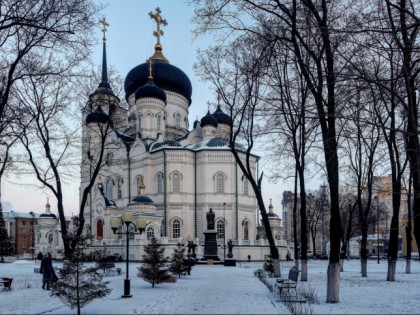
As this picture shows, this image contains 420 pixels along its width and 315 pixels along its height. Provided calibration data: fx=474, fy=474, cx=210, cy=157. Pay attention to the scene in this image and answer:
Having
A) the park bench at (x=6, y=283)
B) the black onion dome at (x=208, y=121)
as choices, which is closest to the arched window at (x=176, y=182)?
the black onion dome at (x=208, y=121)

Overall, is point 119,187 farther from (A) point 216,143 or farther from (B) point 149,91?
(A) point 216,143

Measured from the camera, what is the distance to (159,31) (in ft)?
182

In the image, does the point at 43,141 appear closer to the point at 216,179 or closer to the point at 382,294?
the point at 382,294

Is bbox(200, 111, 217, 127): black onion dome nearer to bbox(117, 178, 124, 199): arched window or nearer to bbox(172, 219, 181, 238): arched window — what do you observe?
bbox(117, 178, 124, 199): arched window

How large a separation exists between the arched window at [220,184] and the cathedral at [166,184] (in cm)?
10

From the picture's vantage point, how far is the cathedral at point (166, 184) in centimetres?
4303

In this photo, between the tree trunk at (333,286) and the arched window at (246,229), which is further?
the arched window at (246,229)

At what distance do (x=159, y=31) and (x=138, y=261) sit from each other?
95.8 feet

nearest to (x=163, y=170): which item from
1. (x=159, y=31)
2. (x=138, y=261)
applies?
(x=138, y=261)

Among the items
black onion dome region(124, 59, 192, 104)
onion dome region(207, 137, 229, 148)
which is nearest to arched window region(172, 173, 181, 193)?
onion dome region(207, 137, 229, 148)

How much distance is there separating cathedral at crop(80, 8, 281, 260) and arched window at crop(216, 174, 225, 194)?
95mm

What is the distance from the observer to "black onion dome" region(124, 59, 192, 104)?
52.0m

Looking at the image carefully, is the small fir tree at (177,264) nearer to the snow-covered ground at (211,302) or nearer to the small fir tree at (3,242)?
the snow-covered ground at (211,302)

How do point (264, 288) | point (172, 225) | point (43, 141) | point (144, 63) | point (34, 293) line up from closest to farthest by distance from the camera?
point (34, 293), point (264, 288), point (43, 141), point (172, 225), point (144, 63)
